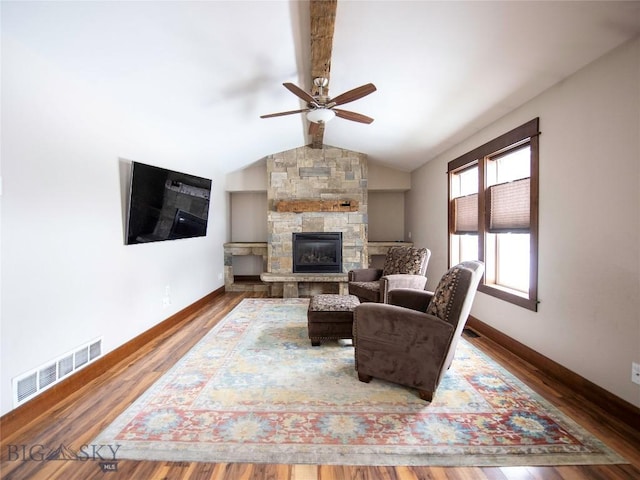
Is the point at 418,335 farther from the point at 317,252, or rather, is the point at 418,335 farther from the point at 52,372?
the point at 317,252

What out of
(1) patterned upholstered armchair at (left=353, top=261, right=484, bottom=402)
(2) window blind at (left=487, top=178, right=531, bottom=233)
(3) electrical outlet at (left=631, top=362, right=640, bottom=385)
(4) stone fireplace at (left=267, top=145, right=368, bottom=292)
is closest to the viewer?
(3) electrical outlet at (left=631, top=362, right=640, bottom=385)

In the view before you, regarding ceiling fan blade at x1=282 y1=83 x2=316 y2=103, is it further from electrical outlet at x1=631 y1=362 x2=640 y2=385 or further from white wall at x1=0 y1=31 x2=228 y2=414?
electrical outlet at x1=631 y1=362 x2=640 y2=385

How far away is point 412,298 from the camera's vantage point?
8.83ft

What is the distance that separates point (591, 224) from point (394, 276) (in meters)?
1.90

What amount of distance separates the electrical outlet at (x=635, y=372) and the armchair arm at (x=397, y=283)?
1962 mm

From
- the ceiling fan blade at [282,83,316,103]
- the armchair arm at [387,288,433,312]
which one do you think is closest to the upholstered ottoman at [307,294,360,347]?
the armchair arm at [387,288,433,312]

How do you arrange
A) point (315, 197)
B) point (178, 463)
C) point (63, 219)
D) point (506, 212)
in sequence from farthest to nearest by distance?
point (315, 197)
point (506, 212)
point (63, 219)
point (178, 463)

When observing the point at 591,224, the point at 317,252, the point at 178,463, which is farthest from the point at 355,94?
the point at 317,252

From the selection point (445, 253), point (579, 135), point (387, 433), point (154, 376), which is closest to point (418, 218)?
point (445, 253)

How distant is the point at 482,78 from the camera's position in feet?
8.14

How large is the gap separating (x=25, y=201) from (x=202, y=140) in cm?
236

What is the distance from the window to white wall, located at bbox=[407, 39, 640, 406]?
0.10 meters

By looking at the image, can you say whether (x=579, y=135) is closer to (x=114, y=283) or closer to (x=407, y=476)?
(x=407, y=476)

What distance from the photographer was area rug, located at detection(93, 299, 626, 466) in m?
1.54
